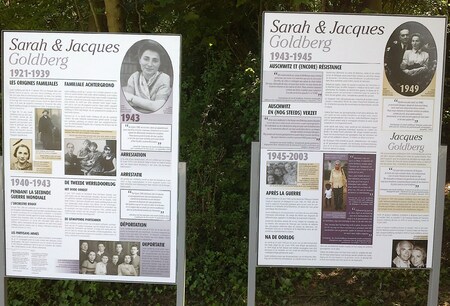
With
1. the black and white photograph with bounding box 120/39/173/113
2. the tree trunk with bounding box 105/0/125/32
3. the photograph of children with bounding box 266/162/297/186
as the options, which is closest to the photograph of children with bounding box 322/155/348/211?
the photograph of children with bounding box 266/162/297/186

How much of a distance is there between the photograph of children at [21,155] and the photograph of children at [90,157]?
0.87 ft

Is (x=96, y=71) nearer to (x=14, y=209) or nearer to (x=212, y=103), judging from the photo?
(x=14, y=209)

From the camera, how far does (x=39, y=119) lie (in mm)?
4219

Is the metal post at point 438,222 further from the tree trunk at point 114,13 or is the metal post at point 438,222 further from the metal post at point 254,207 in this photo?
the tree trunk at point 114,13

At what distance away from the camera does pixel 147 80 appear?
4148mm

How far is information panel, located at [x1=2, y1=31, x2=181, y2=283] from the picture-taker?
4.15 metres

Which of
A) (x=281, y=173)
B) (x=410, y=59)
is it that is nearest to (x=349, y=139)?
(x=281, y=173)

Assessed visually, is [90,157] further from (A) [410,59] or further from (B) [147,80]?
(A) [410,59]

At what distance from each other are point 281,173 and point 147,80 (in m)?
1.14

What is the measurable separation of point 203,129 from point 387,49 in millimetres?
3004

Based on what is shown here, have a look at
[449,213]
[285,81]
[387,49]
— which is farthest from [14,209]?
[449,213]

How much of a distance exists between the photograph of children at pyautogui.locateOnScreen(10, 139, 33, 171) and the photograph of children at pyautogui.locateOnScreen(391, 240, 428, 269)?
8.75 ft

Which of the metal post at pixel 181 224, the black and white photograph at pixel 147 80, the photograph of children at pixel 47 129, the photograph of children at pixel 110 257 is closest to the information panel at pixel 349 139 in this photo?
the metal post at pixel 181 224

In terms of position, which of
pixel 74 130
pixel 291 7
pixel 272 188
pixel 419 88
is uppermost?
pixel 291 7
